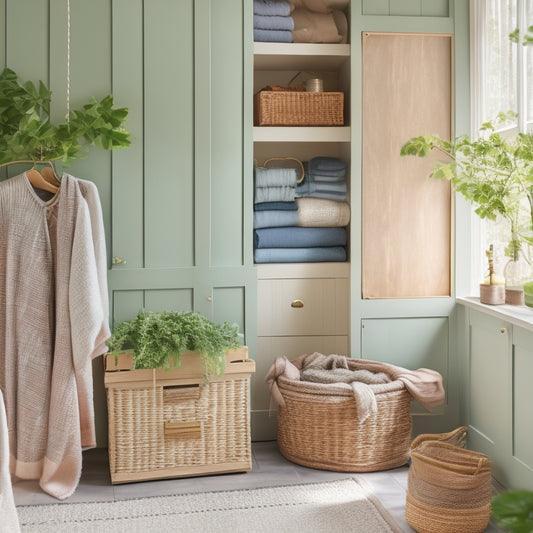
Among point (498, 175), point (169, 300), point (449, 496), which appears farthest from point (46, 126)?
point (449, 496)

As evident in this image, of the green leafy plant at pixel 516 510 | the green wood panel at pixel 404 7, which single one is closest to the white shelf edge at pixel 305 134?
the green wood panel at pixel 404 7

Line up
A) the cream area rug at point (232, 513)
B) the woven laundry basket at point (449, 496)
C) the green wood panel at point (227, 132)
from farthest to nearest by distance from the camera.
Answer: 1. the green wood panel at point (227, 132)
2. the cream area rug at point (232, 513)
3. the woven laundry basket at point (449, 496)

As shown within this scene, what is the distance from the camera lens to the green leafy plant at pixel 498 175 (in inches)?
112

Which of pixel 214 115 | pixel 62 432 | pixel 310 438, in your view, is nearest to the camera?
pixel 62 432

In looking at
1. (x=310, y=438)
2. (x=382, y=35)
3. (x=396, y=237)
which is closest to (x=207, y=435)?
(x=310, y=438)

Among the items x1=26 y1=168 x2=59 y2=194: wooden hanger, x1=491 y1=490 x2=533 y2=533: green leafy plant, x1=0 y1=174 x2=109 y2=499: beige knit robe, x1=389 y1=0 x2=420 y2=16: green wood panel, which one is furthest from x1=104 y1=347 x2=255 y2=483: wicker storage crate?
x1=491 y1=490 x2=533 y2=533: green leafy plant

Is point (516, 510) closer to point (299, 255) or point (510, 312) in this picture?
point (510, 312)

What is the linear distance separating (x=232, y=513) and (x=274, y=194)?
1.57 m

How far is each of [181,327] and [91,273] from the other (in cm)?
44

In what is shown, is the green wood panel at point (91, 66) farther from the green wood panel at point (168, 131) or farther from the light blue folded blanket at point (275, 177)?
the light blue folded blanket at point (275, 177)

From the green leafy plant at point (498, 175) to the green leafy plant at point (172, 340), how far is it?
1209 millimetres

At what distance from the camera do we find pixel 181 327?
2.92 metres

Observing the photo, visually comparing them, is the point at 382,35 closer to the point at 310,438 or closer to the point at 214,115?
the point at 214,115

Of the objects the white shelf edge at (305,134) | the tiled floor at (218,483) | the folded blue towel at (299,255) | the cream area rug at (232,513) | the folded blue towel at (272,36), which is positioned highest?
the folded blue towel at (272,36)
